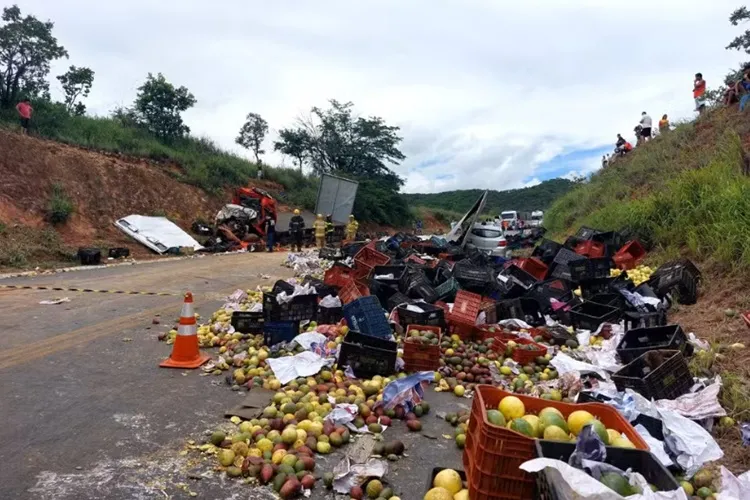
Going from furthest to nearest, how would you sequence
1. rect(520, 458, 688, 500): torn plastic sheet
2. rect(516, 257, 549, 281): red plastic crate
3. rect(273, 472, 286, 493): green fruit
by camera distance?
rect(516, 257, 549, 281): red plastic crate, rect(273, 472, 286, 493): green fruit, rect(520, 458, 688, 500): torn plastic sheet

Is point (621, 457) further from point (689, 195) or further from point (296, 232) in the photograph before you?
point (296, 232)

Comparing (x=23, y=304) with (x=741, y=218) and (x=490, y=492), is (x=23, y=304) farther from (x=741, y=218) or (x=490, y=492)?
(x=741, y=218)

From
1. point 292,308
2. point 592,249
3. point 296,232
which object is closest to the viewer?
point 292,308

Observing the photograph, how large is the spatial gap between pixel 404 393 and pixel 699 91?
23.2 metres

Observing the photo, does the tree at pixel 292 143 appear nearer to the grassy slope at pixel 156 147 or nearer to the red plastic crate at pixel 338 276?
the grassy slope at pixel 156 147

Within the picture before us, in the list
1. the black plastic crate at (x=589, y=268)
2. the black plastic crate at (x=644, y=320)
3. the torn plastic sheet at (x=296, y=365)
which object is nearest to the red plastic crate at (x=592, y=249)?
the black plastic crate at (x=589, y=268)

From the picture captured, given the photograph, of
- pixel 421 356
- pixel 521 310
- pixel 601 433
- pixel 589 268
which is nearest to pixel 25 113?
pixel 521 310

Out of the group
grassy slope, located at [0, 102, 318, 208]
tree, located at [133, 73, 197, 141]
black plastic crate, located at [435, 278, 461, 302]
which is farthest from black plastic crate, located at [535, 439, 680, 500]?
tree, located at [133, 73, 197, 141]

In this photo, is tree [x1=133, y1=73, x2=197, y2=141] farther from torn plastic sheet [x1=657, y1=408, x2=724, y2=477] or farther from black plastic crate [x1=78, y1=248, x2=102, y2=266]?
torn plastic sheet [x1=657, y1=408, x2=724, y2=477]

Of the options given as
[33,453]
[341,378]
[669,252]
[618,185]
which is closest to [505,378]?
[341,378]

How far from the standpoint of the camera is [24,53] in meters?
22.9

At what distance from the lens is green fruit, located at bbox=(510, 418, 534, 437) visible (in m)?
2.80

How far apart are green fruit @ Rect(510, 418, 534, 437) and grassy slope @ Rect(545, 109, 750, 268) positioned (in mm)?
6154

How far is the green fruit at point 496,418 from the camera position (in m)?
2.88
